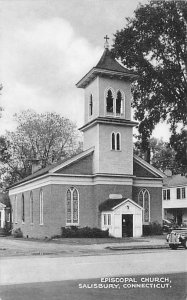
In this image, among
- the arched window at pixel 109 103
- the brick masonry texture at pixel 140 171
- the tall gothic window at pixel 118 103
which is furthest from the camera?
the brick masonry texture at pixel 140 171

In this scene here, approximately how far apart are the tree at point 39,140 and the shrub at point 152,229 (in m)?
20.3

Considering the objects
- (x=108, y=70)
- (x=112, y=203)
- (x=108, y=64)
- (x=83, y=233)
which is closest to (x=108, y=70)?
(x=108, y=70)

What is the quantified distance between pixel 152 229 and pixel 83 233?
5.82 meters

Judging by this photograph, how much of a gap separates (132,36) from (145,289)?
58.8ft

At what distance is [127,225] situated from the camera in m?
32.7

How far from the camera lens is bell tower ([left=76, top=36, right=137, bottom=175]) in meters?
33.4

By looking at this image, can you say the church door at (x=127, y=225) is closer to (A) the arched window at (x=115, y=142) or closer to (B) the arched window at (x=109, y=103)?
(A) the arched window at (x=115, y=142)

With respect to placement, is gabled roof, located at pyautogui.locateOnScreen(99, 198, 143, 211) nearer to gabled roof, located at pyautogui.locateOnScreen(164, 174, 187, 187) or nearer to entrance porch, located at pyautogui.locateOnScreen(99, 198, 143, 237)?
entrance porch, located at pyautogui.locateOnScreen(99, 198, 143, 237)

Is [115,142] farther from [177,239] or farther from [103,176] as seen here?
[177,239]

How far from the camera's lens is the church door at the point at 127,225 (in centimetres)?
3250

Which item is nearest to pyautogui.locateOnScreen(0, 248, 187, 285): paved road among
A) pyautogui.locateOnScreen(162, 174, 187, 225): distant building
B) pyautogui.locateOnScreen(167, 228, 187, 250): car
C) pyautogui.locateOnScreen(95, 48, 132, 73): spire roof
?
pyautogui.locateOnScreen(167, 228, 187, 250): car

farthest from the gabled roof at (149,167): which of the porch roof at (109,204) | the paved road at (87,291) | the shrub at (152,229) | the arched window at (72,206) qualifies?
the paved road at (87,291)

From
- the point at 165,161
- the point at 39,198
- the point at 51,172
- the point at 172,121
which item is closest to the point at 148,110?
the point at 172,121

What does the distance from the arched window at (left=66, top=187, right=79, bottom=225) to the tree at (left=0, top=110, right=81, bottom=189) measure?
17.8m
